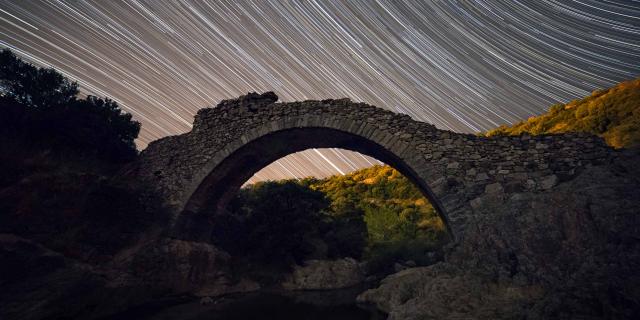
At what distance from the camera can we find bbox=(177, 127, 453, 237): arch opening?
1130cm

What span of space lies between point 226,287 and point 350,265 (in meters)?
6.56

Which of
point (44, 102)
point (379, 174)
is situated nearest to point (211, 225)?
point (44, 102)

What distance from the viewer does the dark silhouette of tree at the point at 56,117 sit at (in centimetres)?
1095

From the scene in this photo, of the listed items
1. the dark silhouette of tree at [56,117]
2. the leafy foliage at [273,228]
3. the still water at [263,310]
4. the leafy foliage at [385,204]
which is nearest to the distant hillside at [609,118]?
the leafy foliage at [385,204]

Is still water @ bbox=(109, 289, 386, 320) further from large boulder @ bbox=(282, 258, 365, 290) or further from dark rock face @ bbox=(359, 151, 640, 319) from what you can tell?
large boulder @ bbox=(282, 258, 365, 290)

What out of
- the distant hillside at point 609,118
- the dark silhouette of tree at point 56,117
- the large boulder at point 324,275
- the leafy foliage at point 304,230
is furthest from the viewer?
the distant hillside at point 609,118

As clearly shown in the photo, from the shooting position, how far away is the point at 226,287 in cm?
1094

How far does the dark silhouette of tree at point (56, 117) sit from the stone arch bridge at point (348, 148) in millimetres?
1776

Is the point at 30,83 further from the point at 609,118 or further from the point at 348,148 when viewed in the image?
the point at 609,118

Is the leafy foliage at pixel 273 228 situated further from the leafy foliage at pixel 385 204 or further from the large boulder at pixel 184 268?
the leafy foliage at pixel 385 204

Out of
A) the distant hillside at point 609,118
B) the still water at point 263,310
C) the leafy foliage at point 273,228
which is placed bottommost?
the still water at point 263,310

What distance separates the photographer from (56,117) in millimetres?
11492

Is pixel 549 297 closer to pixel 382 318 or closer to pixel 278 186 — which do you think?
pixel 382 318

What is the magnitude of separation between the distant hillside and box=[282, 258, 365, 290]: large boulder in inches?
514
